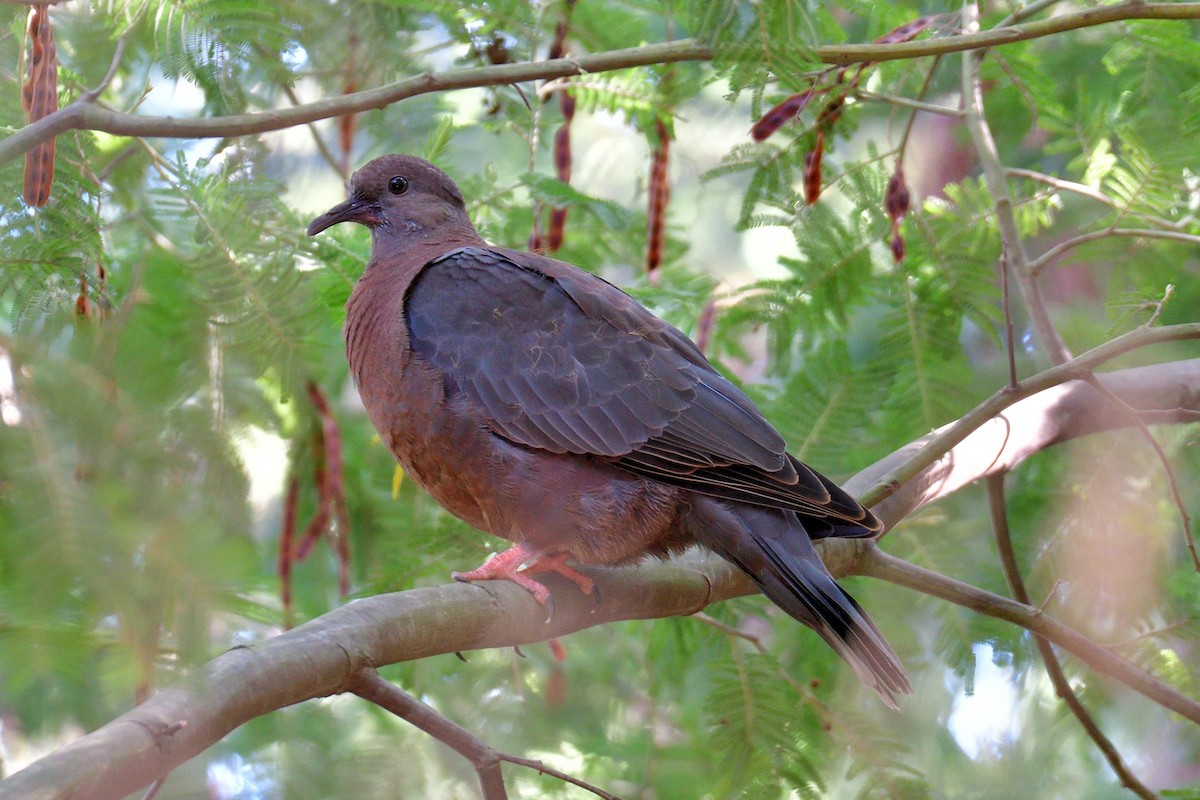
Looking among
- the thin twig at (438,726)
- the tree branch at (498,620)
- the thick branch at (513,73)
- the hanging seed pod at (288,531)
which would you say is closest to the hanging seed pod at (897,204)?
the tree branch at (498,620)

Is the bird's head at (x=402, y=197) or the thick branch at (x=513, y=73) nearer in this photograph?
the thick branch at (x=513, y=73)

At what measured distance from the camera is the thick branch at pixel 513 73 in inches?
98.0

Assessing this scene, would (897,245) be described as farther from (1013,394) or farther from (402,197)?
(402,197)

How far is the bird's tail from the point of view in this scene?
276 centimetres

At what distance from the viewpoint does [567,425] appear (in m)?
3.32

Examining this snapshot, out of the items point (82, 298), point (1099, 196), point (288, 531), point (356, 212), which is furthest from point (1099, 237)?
point (288, 531)

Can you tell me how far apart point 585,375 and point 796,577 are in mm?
900

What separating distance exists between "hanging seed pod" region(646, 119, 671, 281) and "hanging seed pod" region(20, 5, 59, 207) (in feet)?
7.02

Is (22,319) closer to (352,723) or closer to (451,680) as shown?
(451,680)

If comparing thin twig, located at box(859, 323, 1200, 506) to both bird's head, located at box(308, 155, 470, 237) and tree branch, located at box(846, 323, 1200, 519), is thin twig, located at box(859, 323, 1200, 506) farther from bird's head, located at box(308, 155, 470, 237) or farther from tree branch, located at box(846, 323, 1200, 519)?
bird's head, located at box(308, 155, 470, 237)

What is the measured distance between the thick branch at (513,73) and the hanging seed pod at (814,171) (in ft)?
1.80

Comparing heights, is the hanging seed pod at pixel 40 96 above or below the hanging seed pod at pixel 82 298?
above

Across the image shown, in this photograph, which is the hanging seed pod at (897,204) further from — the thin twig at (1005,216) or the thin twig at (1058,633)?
the thin twig at (1058,633)

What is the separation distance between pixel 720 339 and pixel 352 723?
2311 millimetres
